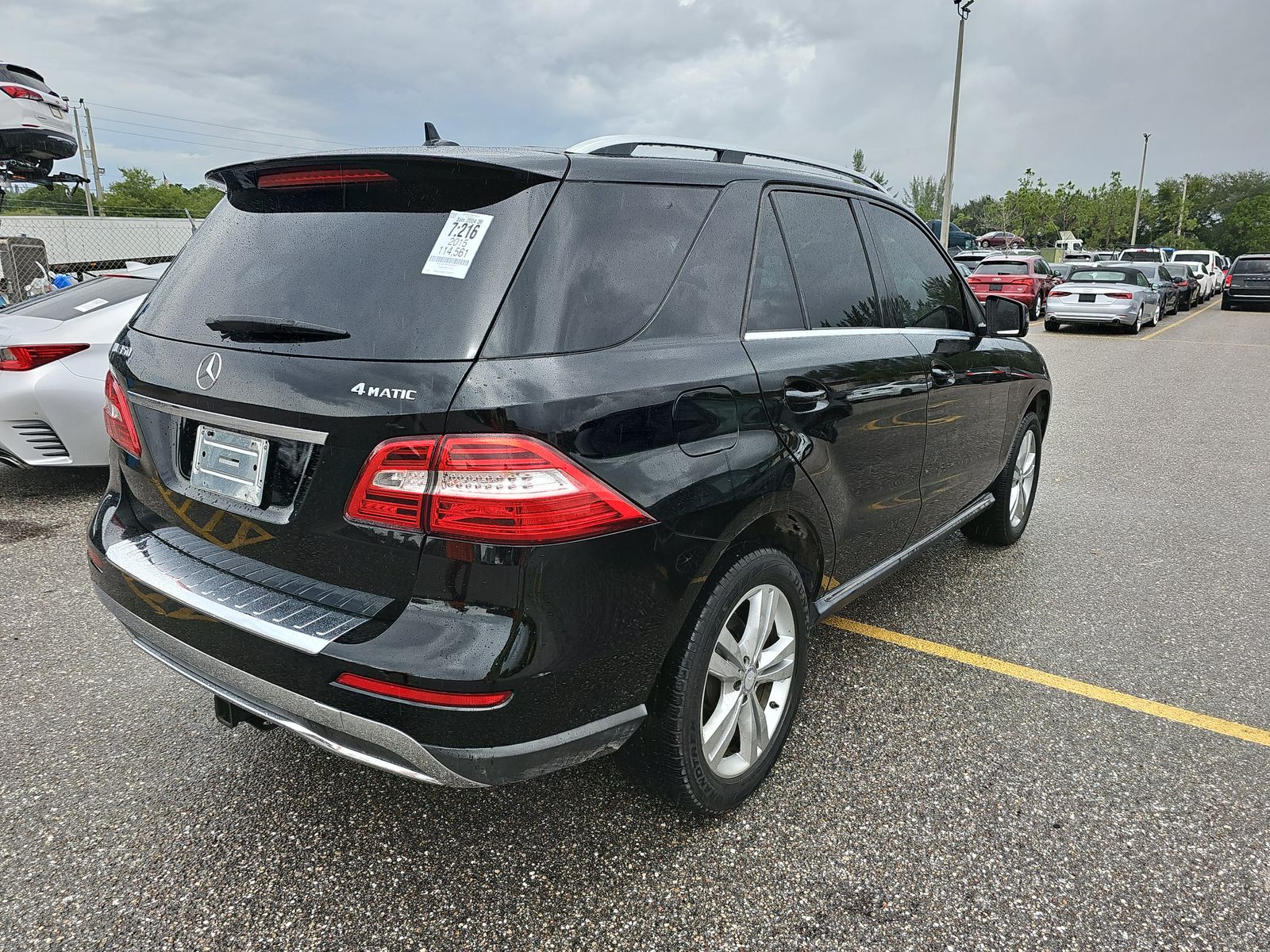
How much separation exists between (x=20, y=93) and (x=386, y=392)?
40.9 feet

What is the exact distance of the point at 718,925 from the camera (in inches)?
82.4

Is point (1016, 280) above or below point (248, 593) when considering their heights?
above

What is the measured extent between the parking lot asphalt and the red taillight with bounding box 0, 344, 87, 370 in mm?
1806

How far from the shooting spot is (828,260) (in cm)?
287

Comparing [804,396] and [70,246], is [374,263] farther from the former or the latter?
[70,246]

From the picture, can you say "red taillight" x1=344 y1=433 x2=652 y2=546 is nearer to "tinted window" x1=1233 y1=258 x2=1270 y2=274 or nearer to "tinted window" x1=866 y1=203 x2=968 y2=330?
"tinted window" x1=866 y1=203 x2=968 y2=330

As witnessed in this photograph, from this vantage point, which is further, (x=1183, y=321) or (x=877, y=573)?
(x=1183, y=321)

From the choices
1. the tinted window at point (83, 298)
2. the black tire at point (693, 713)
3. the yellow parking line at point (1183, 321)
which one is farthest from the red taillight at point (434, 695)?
the yellow parking line at point (1183, 321)

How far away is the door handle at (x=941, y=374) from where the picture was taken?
3324 millimetres

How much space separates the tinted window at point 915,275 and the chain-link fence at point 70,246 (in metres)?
10.6

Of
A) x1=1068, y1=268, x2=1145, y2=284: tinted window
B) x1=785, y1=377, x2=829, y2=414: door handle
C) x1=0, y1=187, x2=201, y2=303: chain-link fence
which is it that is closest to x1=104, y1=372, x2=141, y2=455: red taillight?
x1=785, y1=377, x2=829, y2=414: door handle

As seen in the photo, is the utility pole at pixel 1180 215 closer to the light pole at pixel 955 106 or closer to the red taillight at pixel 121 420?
the light pole at pixel 955 106

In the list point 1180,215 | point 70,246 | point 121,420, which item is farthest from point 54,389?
point 1180,215

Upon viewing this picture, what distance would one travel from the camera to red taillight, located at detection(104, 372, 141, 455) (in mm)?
2385
